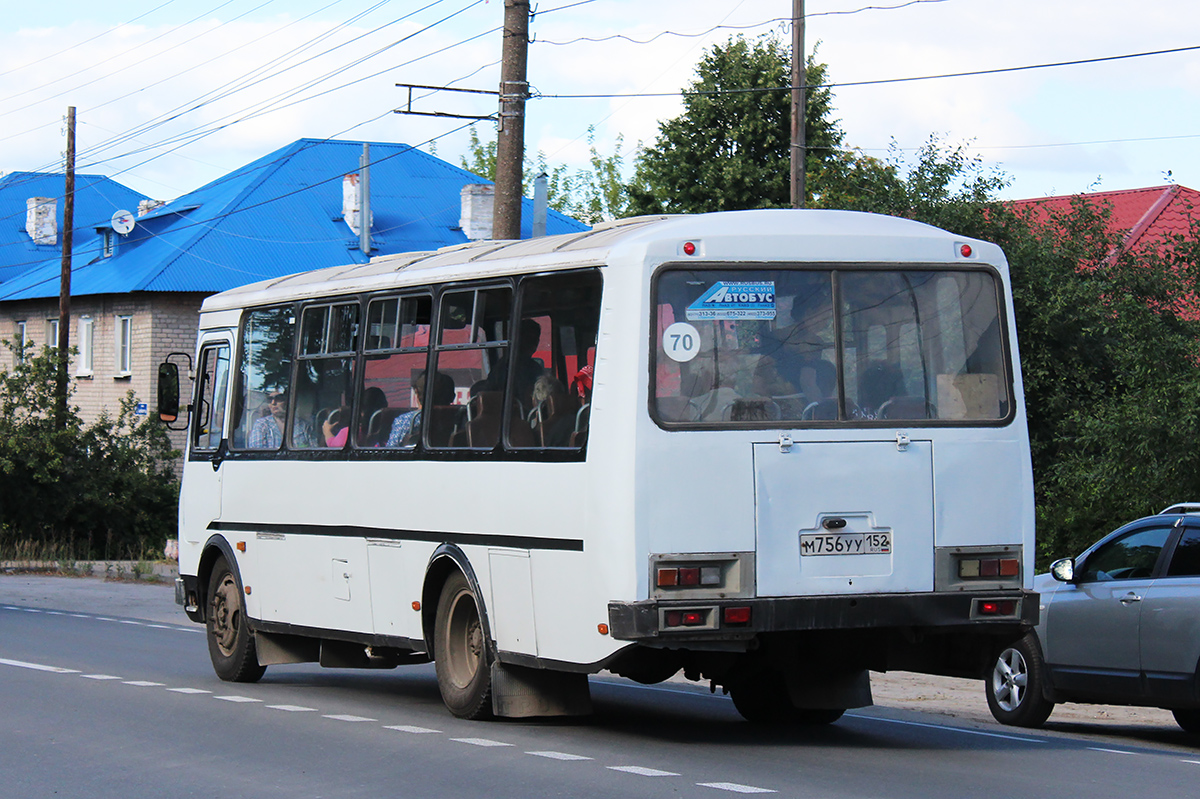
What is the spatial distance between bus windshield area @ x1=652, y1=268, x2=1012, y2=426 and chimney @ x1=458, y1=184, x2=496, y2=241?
4444 centimetres

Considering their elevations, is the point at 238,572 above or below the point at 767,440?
below

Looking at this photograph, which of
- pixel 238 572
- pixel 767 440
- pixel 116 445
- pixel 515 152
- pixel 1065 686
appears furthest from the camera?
pixel 116 445

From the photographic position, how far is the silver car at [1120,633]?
37.8 ft

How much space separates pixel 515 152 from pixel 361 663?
766cm

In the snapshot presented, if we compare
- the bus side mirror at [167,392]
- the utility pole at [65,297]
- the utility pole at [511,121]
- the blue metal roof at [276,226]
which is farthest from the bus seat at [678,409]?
the blue metal roof at [276,226]

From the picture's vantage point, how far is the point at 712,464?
9.23 m

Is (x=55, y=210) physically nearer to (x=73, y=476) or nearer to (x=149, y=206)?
(x=149, y=206)

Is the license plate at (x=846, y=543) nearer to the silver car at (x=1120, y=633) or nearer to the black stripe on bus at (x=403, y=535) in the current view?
the black stripe on bus at (x=403, y=535)

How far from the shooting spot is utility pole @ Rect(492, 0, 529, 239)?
61.3ft

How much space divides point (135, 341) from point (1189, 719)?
42953 mm

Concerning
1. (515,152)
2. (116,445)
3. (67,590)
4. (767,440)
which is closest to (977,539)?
(767,440)

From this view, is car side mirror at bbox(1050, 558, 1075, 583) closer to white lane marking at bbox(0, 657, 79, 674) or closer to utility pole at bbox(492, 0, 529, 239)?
utility pole at bbox(492, 0, 529, 239)

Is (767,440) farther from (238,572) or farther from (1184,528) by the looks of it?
(238,572)

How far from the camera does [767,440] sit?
936cm
